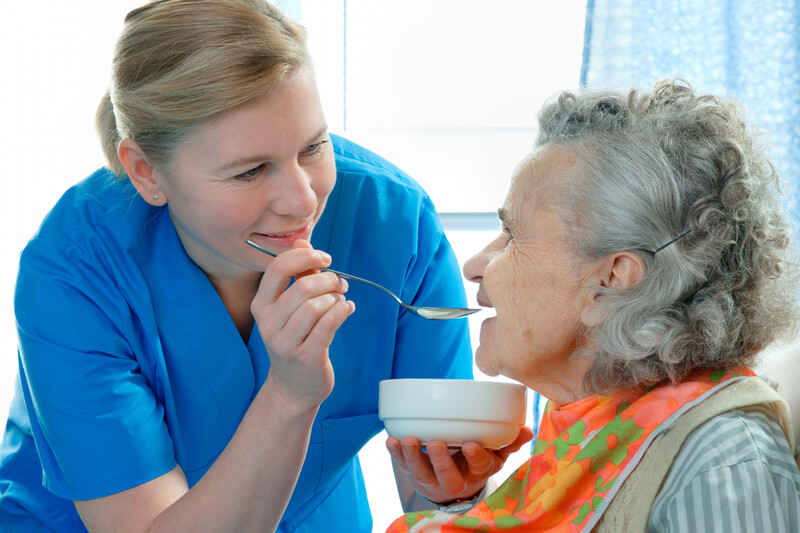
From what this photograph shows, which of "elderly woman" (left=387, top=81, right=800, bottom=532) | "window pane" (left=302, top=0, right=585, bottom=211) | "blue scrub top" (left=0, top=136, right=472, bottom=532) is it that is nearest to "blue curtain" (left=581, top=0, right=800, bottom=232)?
"window pane" (left=302, top=0, right=585, bottom=211)

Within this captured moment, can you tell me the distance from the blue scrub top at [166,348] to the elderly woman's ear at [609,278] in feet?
1.33

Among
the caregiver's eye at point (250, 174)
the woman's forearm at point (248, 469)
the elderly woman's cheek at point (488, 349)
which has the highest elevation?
the caregiver's eye at point (250, 174)

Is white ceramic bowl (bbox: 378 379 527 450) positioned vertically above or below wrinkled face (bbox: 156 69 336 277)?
below

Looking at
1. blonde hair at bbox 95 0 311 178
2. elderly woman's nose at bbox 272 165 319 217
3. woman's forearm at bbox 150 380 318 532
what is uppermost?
blonde hair at bbox 95 0 311 178

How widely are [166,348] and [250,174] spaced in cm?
38

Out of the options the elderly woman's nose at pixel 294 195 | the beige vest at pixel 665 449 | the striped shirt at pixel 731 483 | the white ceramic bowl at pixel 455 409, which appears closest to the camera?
the striped shirt at pixel 731 483

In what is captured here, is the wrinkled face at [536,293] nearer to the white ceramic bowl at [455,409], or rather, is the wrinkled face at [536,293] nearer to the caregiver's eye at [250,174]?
the white ceramic bowl at [455,409]

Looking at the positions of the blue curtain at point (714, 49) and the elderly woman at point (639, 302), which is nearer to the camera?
the elderly woman at point (639, 302)

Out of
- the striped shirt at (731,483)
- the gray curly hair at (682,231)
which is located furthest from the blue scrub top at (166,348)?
the striped shirt at (731,483)

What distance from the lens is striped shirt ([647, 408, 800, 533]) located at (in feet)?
2.62

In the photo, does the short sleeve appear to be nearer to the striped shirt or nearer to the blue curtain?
the striped shirt

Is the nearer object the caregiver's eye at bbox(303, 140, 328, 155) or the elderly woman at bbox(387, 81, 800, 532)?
the elderly woman at bbox(387, 81, 800, 532)

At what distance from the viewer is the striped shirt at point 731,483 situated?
31.4 inches

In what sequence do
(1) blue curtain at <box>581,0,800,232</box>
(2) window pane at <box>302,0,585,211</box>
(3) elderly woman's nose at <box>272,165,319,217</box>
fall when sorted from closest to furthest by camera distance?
1. (3) elderly woman's nose at <box>272,165,319,217</box>
2. (1) blue curtain at <box>581,0,800,232</box>
3. (2) window pane at <box>302,0,585,211</box>
